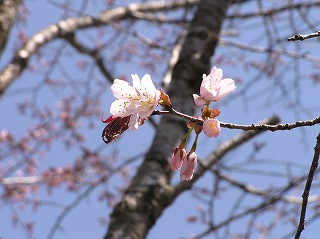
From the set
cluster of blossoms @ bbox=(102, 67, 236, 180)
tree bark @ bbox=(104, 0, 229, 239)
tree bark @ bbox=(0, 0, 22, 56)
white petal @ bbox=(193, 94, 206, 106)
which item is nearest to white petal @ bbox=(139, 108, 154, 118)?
cluster of blossoms @ bbox=(102, 67, 236, 180)

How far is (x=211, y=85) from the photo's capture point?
38.9 inches

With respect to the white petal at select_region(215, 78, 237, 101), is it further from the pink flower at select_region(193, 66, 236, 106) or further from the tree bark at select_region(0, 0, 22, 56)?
the tree bark at select_region(0, 0, 22, 56)

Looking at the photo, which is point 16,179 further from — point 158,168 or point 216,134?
point 216,134

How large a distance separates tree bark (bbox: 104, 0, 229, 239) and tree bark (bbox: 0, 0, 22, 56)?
1.30 metres

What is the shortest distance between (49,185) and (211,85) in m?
5.42

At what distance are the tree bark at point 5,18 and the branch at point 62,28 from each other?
0.24m

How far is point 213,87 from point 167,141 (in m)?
1.24

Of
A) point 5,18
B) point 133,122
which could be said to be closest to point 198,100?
point 133,122

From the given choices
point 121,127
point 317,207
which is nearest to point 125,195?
point 121,127

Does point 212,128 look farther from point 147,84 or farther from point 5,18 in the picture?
point 5,18

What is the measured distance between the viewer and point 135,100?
99cm

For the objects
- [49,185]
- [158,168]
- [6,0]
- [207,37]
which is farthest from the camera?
[49,185]

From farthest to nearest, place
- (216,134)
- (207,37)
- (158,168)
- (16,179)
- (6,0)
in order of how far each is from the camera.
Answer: (16,179)
(6,0)
(207,37)
(158,168)
(216,134)

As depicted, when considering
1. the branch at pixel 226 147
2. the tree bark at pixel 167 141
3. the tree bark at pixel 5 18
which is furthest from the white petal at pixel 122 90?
the tree bark at pixel 5 18
